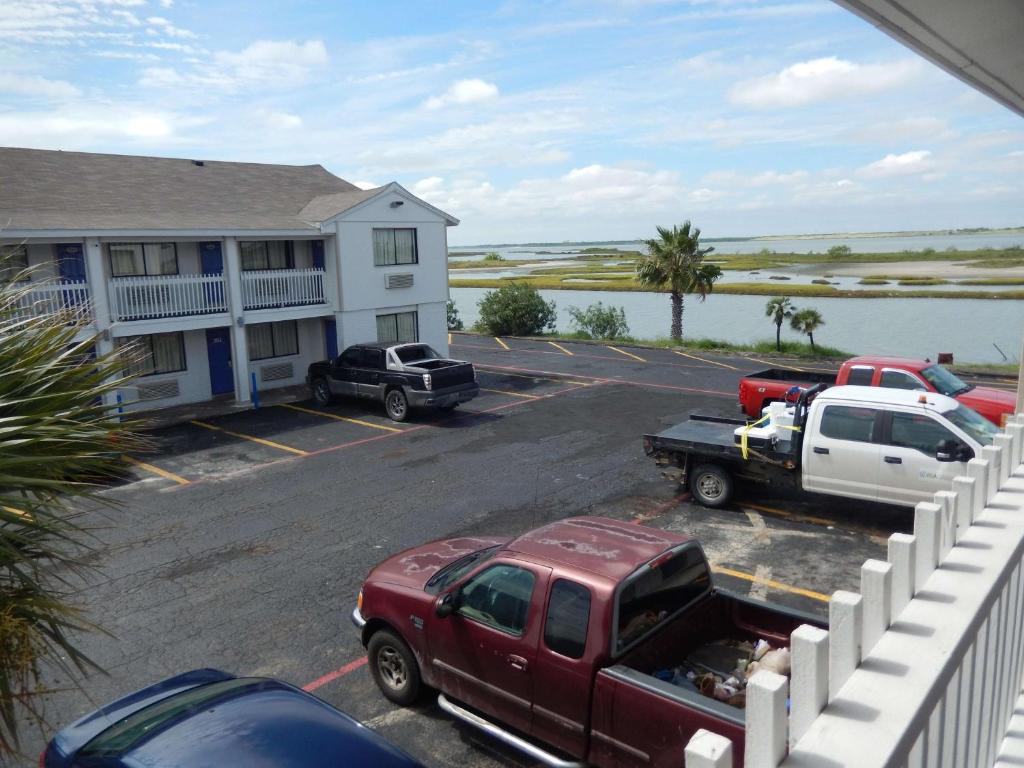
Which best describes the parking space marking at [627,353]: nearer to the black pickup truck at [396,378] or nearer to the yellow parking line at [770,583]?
the black pickup truck at [396,378]

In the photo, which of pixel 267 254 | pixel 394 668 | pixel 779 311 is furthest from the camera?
pixel 779 311

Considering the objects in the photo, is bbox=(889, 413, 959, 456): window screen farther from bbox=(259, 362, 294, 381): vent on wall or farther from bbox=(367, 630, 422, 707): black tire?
bbox=(259, 362, 294, 381): vent on wall

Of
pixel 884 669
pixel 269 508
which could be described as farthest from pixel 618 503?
pixel 884 669

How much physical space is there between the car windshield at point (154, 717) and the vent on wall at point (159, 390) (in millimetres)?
16786

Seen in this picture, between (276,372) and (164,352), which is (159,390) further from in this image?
(276,372)

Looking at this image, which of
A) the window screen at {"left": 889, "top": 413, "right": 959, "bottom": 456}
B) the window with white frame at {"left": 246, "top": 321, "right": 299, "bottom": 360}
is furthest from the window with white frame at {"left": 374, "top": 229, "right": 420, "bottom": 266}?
the window screen at {"left": 889, "top": 413, "right": 959, "bottom": 456}

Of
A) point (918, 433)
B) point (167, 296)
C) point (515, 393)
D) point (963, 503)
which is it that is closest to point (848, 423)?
point (918, 433)

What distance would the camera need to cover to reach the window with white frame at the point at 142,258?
798 inches

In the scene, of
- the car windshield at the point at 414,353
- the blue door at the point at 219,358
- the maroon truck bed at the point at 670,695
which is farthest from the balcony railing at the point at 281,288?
the maroon truck bed at the point at 670,695

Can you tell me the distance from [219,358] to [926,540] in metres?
22.7

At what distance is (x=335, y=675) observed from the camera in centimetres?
751

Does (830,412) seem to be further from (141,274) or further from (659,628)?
(141,274)

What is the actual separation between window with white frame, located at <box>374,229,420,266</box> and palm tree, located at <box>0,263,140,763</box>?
19.8 meters

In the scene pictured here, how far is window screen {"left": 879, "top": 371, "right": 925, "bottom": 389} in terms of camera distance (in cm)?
1423
